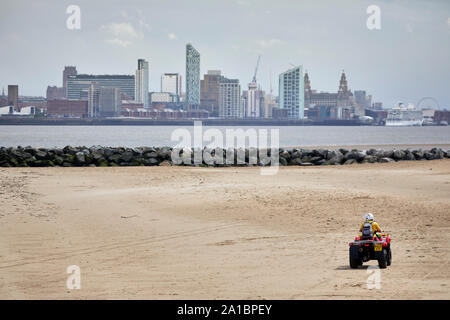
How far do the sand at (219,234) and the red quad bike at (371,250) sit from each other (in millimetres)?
284

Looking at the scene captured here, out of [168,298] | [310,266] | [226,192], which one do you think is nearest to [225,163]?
[226,192]

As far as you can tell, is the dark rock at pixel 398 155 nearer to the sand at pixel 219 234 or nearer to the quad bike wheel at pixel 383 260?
the sand at pixel 219 234

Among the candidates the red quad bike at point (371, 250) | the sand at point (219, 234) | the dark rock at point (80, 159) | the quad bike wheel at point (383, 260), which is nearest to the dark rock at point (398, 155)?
the sand at point (219, 234)

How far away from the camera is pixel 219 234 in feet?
46.5

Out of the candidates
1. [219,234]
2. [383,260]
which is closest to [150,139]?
[219,234]

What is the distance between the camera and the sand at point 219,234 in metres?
9.36

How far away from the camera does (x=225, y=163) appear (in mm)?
31500

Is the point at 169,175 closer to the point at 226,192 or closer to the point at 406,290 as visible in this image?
the point at 226,192

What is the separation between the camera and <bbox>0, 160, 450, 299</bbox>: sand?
30.7 ft

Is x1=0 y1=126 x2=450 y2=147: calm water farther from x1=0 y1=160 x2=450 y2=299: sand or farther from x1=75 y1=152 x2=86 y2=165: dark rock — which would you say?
x1=0 y1=160 x2=450 y2=299: sand

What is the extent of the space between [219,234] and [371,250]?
4.55m

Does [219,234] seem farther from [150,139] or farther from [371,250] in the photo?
[150,139]

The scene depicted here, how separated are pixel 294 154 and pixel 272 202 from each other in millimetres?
→ 14932

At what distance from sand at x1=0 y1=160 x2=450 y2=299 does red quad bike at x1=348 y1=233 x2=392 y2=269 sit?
0.28 metres
